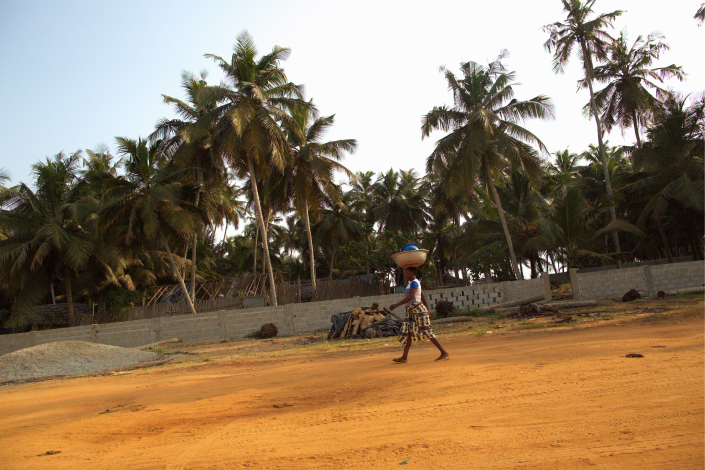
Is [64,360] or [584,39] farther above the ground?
[584,39]

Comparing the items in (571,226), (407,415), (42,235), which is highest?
(42,235)

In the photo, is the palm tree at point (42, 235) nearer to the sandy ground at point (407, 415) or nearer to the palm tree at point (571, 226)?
the sandy ground at point (407, 415)

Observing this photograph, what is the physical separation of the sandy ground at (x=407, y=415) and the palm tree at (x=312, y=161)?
1642 centimetres

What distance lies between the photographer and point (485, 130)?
19609 mm

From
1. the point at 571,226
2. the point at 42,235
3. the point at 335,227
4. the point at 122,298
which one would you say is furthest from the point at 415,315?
the point at 335,227

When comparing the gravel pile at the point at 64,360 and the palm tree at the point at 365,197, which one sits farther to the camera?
the palm tree at the point at 365,197

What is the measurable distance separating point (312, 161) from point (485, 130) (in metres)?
8.62

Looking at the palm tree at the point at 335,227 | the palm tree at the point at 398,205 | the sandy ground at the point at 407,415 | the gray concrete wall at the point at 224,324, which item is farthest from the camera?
the palm tree at the point at 398,205

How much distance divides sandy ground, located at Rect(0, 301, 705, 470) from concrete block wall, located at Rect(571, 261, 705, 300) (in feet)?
29.2

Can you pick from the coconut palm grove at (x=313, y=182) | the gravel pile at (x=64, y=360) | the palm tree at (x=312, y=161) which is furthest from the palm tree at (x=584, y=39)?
the gravel pile at (x=64, y=360)

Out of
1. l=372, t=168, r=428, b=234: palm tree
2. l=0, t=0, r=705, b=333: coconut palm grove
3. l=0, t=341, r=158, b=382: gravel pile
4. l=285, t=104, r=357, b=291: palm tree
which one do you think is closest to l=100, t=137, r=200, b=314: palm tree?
l=0, t=0, r=705, b=333: coconut palm grove

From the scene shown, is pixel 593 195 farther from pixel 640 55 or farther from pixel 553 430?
pixel 553 430

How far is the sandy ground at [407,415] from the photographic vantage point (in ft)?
10.5

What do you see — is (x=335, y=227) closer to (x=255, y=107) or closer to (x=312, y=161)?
(x=312, y=161)
